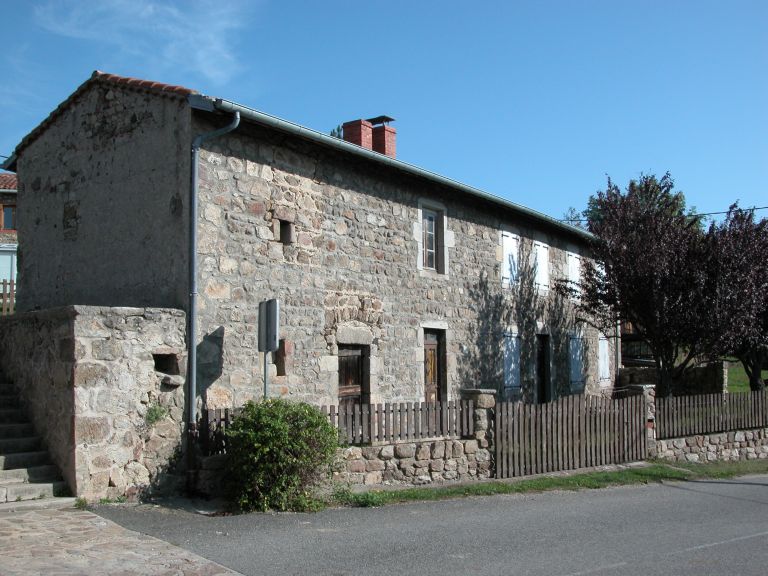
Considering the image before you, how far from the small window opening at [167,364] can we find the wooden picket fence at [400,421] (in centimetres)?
192

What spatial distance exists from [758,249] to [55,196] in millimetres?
13836

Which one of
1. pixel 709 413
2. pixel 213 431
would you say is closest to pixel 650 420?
pixel 709 413

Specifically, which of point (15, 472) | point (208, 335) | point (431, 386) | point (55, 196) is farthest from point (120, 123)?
point (431, 386)

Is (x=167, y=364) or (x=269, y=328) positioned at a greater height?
(x=269, y=328)

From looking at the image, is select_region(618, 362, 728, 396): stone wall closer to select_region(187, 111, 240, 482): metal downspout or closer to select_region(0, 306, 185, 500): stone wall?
select_region(187, 111, 240, 482): metal downspout

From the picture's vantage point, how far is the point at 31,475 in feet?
27.8

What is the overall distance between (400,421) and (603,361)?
11520 millimetres

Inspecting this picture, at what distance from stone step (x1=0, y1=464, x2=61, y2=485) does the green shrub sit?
6.36 feet

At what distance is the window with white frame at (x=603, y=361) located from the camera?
2050 cm

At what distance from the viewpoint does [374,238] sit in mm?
13102

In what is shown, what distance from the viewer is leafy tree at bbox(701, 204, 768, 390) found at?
1569 cm

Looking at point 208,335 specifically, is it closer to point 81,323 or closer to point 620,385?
point 81,323

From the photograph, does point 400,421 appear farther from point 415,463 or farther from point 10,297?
point 10,297

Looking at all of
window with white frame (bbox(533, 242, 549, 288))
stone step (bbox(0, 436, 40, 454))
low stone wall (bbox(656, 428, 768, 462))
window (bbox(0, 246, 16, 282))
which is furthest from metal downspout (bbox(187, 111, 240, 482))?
window (bbox(0, 246, 16, 282))
